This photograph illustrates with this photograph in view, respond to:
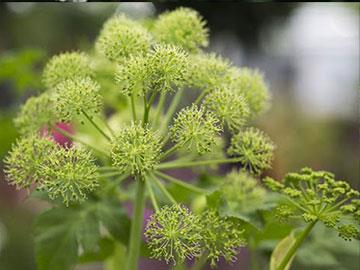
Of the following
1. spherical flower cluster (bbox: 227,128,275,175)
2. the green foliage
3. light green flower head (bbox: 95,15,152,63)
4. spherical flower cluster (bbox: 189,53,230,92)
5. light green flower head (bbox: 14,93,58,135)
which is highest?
light green flower head (bbox: 95,15,152,63)

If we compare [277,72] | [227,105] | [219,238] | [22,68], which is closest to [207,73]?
[227,105]

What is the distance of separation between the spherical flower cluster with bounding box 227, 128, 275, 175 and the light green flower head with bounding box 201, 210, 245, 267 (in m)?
0.06

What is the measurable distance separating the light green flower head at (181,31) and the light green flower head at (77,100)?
0.10 meters

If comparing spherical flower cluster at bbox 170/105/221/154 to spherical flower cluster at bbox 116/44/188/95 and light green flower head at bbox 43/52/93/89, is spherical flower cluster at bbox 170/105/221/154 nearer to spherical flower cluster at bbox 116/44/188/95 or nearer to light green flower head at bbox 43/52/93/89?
spherical flower cluster at bbox 116/44/188/95

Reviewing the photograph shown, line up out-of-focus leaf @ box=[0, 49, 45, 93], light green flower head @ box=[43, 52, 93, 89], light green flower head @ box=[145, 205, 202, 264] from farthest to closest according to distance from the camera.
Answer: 1. out-of-focus leaf @ box=[0, 49, 45, 93]
2. light green flower head @ box=[43, 52, 93, 89]
3. light green flower head @ box=[145, 205, 202, 264]

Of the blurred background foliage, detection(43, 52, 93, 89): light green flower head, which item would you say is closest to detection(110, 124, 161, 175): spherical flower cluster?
detection(43, 52, 93, 89): light green flower head

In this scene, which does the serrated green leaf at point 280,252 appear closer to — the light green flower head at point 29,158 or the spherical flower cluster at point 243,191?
the spherical flower cluster at point 243,191

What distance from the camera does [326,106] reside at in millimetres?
2660

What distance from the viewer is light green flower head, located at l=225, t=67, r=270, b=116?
1.95 feet

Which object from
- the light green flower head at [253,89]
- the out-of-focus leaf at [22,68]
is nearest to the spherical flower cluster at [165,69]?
the light green flower head at [253,89]

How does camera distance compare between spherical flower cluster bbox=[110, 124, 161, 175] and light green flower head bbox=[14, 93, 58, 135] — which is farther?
light green flower head bbox=[14, 93, 58, 135]

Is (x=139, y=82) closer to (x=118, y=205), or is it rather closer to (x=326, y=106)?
(x=118, y=205)

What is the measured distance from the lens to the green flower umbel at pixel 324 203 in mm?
491

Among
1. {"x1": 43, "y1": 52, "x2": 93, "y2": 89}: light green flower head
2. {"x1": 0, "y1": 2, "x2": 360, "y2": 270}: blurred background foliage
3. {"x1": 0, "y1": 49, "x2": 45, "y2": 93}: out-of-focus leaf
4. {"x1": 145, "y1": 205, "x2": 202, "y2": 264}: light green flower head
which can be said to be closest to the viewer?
{"x1": 145, "y1": 205, "x2": 202, "y2": 264}: light green flower head
